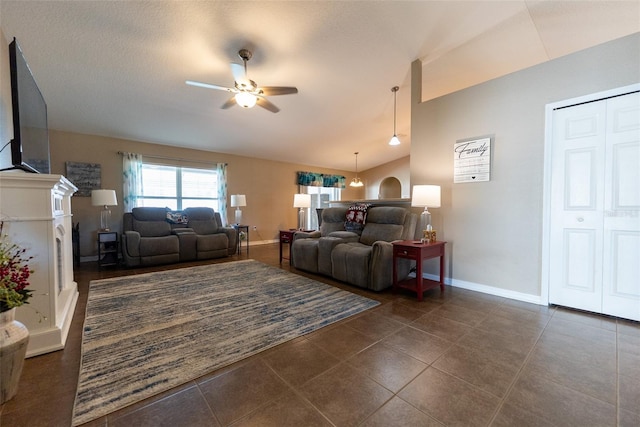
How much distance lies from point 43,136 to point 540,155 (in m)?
4.94

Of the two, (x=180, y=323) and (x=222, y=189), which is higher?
(x=222, y=189)

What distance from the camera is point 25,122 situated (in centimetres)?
187

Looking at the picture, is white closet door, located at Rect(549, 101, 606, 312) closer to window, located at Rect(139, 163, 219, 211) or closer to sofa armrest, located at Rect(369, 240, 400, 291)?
sofa armrest, located at Rect(369, 240, 400, 291)

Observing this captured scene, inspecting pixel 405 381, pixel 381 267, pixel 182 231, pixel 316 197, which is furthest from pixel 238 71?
pixel 316 197

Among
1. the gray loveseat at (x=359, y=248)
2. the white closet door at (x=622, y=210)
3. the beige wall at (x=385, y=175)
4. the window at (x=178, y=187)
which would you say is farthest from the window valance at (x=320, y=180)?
the white closet door at (x=622, y=210)

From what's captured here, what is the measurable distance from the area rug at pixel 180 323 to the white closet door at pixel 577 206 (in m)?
1.89

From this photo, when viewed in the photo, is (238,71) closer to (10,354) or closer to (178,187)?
(10,354)

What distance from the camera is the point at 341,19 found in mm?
2686

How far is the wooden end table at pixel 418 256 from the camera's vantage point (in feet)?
9.08

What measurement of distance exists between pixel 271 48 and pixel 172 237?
11.3ft

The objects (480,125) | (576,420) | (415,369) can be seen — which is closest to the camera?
(576,420)

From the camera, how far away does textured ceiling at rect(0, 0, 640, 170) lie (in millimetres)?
2484

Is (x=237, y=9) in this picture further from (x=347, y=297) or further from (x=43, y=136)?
(x=347, y=297)

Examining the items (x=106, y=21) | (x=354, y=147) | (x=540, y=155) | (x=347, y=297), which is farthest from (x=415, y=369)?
(x=354, y=147)
